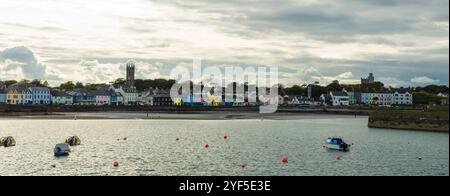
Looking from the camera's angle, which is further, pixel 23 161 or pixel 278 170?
pixel 23 161

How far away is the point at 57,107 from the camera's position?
175m

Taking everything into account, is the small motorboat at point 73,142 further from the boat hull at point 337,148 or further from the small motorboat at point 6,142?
the boat hull at point 337,148

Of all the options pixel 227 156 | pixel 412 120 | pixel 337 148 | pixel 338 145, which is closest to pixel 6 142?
pixel 227 156

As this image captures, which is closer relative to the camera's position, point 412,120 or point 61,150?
point 61,150

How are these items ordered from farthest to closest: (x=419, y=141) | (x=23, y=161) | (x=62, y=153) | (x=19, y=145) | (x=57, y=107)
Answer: (x=57, y=107), (x=419, y=141), (x=19, y=145), (x=62, y=153), (x=23, y=161)

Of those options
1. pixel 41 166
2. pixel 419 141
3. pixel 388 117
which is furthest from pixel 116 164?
pixel 388 117

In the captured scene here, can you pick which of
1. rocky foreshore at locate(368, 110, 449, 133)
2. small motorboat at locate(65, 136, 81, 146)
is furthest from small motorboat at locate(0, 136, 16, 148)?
rocky foreshore at locate(368, 110, 449, 133)

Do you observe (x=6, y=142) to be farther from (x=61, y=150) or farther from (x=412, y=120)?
(x=412, y=120)

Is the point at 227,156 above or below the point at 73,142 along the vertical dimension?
below

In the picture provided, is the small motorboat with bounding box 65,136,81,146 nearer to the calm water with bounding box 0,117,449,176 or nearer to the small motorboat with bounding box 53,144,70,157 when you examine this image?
the calm water with bounding box 0,117,449,176

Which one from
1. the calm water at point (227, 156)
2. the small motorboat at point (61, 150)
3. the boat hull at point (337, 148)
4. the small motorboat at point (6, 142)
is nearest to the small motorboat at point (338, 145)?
the boat hull at point (337, 148)

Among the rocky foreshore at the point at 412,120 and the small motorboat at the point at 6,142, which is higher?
the rocky foreshore at the point at 412,120
